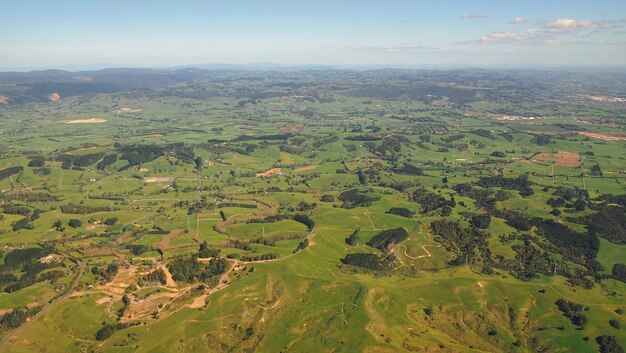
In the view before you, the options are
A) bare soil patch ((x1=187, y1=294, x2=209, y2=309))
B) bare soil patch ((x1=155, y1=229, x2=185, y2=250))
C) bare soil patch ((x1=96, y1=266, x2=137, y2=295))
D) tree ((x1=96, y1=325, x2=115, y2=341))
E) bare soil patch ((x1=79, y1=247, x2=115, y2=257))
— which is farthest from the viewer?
bare soil patch ((x1=155, y1=229, x2=185, y2=250))

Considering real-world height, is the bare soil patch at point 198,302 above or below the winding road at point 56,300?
below

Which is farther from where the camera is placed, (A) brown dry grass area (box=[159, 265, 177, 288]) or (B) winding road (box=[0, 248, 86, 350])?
(A) brown dry grass area (box=[159, 265, 177, 288])

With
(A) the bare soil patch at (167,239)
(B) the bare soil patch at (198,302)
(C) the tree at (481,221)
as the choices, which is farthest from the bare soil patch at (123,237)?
(C) the tree at (481,221)

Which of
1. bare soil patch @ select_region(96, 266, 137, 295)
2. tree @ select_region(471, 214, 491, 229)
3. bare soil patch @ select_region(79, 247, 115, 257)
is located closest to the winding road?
bare soil patch @ select_region(79, 247, 115, 257)

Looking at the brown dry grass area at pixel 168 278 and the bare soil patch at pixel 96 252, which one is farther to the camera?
the bare soil patch at pixel 96 252

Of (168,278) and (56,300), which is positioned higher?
(168,278)

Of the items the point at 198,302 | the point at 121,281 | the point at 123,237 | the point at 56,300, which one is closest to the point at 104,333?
the point at 56,300

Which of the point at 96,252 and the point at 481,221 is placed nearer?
the point at 96,252

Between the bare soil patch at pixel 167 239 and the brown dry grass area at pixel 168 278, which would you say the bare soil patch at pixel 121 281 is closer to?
the brown dry grass area at pixel 168 278

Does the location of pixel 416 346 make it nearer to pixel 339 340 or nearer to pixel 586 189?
pixel 339 340

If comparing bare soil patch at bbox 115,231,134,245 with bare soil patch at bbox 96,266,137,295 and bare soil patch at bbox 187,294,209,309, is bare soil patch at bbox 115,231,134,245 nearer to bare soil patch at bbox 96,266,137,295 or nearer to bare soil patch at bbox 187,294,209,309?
bare soil patch at bbox 96,266,137,295

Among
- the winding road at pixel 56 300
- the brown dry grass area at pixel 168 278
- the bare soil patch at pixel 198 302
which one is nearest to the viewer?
the winding road at pixel 56 300

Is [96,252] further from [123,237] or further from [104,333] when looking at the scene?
[104,333]
